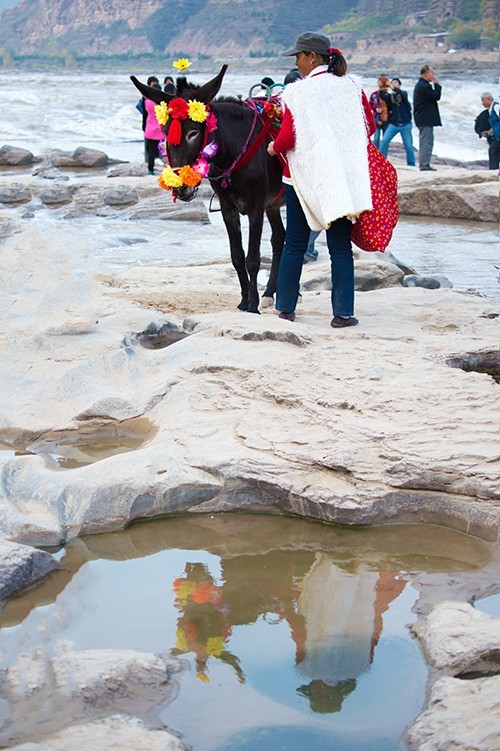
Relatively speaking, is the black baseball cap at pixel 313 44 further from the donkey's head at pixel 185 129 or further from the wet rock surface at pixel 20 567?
the wet rock surface at pixel 20 567

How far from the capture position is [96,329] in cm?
659

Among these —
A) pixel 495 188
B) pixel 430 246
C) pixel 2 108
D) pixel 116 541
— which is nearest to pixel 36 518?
pixel 116 541

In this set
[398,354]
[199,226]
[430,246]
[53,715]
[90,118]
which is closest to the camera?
[53,715]

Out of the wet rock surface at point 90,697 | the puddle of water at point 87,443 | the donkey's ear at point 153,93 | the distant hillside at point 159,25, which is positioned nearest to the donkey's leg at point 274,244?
the donkey's ear at point 153,93

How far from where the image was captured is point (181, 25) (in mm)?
128875

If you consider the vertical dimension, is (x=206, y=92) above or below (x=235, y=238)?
above

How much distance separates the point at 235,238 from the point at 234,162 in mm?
575

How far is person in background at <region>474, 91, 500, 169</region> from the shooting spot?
16.1 metres

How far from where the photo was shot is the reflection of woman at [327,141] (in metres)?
6.16

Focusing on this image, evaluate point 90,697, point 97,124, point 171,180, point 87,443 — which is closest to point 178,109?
point 171,180

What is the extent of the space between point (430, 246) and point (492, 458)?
8.05 metres

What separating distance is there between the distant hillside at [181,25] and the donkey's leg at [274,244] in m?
80.6

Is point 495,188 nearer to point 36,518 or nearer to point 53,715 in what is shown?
point 36,518

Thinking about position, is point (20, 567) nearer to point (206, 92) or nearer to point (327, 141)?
point (327, 141)
